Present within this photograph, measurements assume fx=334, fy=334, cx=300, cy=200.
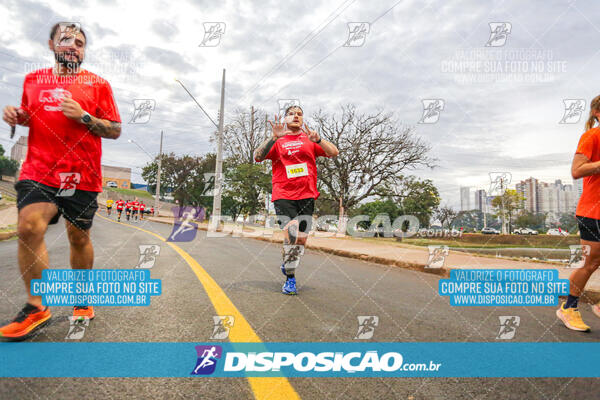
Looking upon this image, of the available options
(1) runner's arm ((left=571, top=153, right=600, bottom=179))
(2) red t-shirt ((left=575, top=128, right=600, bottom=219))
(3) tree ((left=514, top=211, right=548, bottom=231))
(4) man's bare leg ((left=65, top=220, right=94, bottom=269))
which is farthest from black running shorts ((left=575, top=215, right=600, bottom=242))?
(3) tree ((left=514, top=211, right=548, bottom=231))

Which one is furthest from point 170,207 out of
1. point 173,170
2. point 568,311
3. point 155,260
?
point 568,311

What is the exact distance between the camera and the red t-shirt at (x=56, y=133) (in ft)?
6.82

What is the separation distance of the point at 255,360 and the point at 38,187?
5.49 ft

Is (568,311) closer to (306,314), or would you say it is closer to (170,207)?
(306,314)

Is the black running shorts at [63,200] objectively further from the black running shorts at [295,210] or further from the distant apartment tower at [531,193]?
the distant apartment tower at [531,193]

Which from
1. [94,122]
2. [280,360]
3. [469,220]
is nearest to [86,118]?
[94,122]

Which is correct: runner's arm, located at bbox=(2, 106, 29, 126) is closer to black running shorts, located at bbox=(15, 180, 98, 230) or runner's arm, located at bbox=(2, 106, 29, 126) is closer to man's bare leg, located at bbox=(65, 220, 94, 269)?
black running shorts, located at bbox=(15, 180, 98, 230)

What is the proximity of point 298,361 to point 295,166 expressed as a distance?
239 cm

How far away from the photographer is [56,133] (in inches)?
82.9

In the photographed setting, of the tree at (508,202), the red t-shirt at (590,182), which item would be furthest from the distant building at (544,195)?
the red t-shirt at (590,182)

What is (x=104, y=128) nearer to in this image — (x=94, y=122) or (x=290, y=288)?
(x=94, y=122)

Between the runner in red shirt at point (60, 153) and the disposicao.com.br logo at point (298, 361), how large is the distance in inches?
44.4

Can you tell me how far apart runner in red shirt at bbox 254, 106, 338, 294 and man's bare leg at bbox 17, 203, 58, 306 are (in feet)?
6.93

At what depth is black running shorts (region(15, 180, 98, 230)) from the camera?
203 cm
